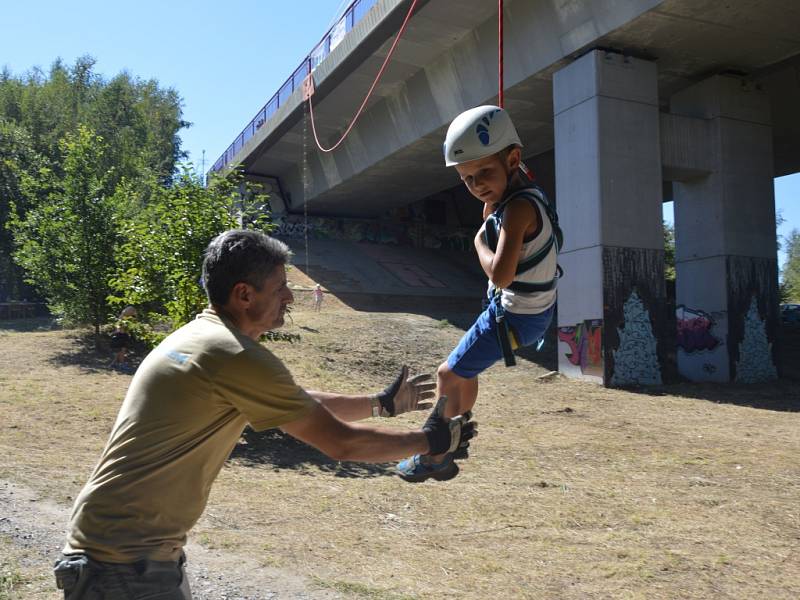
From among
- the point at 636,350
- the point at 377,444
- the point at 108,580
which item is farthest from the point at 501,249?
the point at 636,350

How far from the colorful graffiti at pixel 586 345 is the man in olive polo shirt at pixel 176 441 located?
14301 mm

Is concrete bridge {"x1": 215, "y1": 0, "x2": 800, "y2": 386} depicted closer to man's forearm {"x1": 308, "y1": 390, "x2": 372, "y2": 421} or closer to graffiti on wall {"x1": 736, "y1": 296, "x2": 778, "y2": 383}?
graffiti on wall {"x1": 736, "y1": 296, "x2": 778, "y2": 383}

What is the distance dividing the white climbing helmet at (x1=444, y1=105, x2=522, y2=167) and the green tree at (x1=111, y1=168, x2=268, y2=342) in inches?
273

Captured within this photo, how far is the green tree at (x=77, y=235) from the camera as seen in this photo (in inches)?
642

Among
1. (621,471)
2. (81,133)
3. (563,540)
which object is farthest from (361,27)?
(563,540)


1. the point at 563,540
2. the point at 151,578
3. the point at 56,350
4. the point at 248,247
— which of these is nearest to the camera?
the point at 151,578

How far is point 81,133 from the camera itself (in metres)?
16.1

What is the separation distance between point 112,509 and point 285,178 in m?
40.3

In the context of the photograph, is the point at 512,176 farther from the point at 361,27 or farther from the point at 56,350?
the point at 361,27

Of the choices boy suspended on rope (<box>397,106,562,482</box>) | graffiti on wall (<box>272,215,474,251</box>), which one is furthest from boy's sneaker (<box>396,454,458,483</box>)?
graffiti on wall (<box>272,215,474,251</box>)

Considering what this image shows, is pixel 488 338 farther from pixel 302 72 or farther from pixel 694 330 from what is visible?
pixel 302 72

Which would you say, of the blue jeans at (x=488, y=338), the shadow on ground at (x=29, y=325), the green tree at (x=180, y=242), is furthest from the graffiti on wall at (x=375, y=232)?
the blue jeans at (x=488, y=338)

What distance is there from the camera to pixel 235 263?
2760mm

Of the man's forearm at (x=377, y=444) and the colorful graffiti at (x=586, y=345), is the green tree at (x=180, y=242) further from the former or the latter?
the colorful graffiti at (x=586, y=345)
